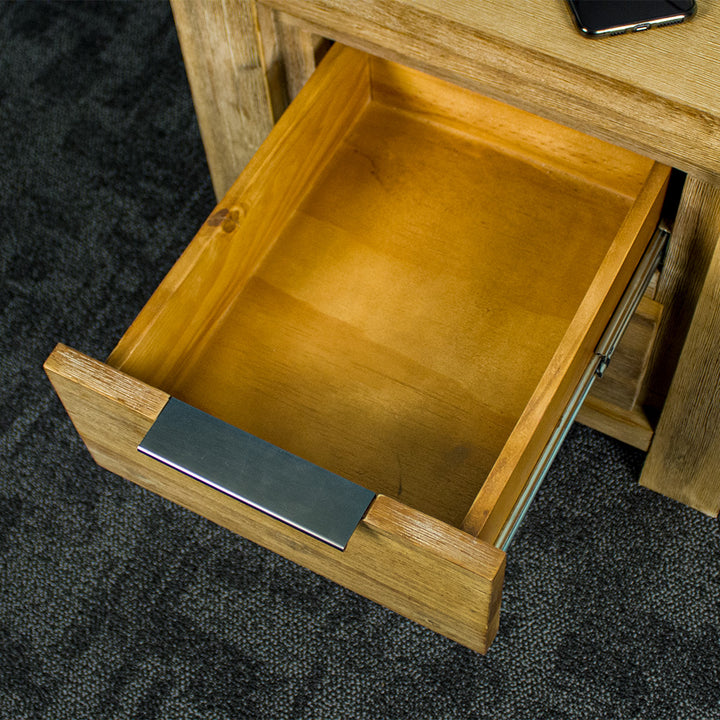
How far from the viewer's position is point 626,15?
2.23 feet

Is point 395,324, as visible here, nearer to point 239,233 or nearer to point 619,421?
point 239,233

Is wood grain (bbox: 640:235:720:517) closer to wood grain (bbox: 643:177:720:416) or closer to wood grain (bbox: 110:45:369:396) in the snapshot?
wood grain (bbox: 643:177:720:416)

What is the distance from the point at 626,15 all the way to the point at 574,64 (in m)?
0.05

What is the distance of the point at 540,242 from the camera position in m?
0.84

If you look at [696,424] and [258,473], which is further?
[696,424]

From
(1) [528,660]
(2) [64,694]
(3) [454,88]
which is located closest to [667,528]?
(1) [528,660]

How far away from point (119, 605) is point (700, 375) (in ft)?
1.96

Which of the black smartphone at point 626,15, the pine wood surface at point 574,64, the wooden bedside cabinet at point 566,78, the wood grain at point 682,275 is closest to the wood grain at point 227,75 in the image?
the wooden bedside cabinet at point 566,78

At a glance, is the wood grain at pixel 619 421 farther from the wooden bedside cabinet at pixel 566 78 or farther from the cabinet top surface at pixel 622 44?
the cabinet top surface at pixel 622 44

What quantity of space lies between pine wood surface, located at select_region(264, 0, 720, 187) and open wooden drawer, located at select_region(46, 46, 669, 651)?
75mm

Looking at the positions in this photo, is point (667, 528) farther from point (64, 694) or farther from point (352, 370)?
point (64, 694)

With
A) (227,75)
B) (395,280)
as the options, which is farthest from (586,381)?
(227,75)

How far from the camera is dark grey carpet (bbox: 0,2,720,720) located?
0.94m

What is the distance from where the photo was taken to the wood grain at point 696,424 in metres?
0.77
